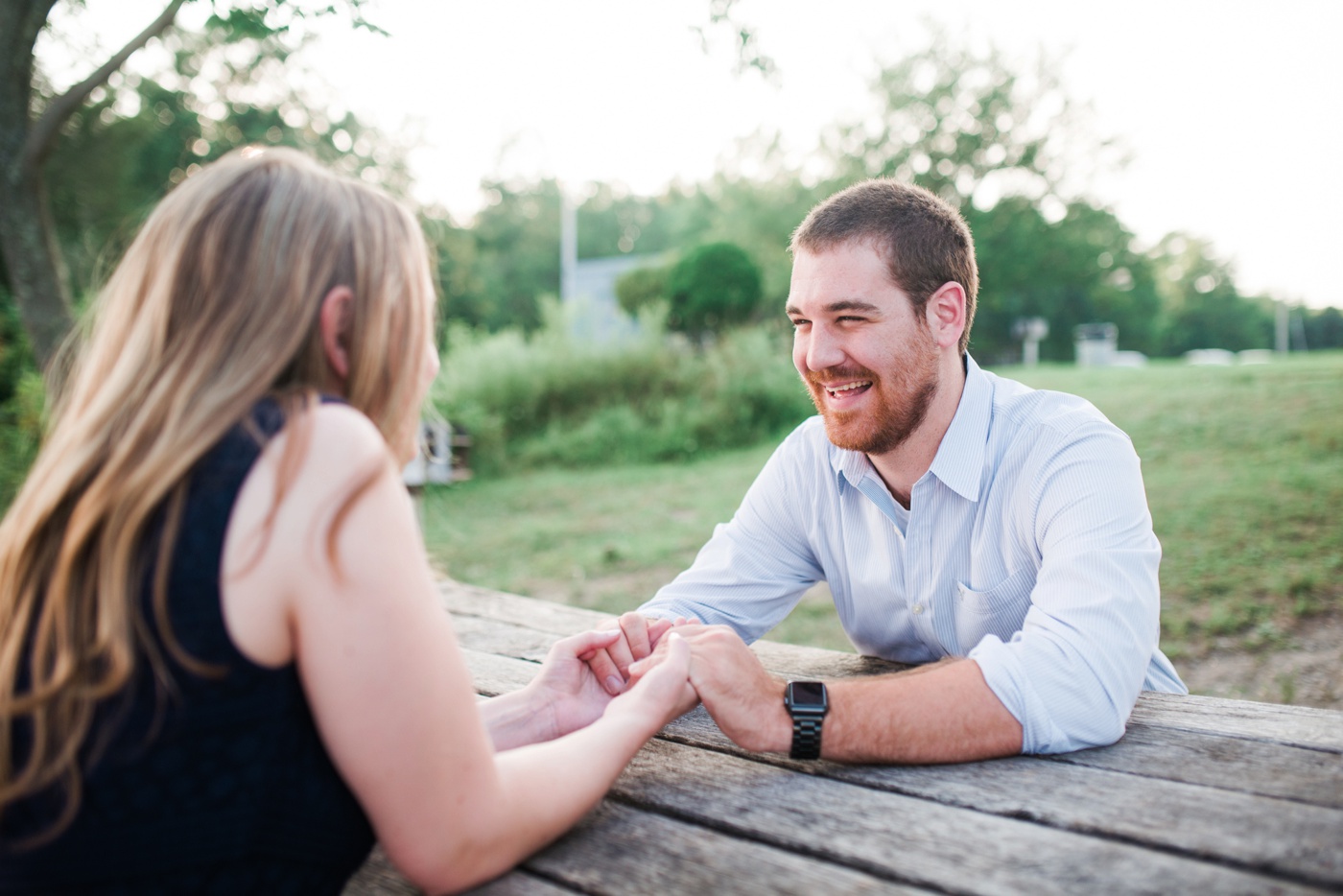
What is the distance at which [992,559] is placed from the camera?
215 centimetres

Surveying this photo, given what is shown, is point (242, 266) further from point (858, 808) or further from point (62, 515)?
point (858, 808)

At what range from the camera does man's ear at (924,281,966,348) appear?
2.47m

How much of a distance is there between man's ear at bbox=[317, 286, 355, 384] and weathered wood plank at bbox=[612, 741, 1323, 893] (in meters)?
0.86

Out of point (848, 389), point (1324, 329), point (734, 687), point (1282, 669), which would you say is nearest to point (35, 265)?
point (848, 389)

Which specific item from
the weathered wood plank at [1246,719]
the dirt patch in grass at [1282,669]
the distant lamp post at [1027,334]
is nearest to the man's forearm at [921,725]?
the weathered wood plank at [1246,719]

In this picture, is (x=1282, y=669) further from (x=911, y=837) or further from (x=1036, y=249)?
(x=1036, y=249)

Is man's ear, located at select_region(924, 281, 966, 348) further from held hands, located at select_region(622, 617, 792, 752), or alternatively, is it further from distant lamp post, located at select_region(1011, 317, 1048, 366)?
distant lamp post, located at select_region(1011, 317, 1048, 366)

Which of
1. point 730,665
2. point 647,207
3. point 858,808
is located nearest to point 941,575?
point 730,665

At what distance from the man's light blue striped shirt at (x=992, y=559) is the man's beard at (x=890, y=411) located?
0.20ft

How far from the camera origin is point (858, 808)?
1449 millimetres

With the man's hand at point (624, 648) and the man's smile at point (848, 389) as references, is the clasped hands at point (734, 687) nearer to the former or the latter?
the man's hand at point (624, 648)

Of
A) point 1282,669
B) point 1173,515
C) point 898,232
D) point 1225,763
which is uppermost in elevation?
point 898,232

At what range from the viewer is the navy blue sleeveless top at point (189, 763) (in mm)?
1045

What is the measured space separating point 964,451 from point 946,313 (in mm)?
482
